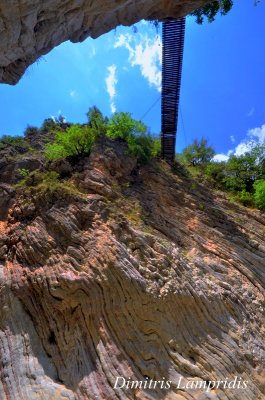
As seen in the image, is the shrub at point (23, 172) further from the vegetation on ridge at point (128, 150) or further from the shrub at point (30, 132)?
the shrub at point (30, 132)

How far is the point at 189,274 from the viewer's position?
993cm

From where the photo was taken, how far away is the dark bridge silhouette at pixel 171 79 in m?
11.7

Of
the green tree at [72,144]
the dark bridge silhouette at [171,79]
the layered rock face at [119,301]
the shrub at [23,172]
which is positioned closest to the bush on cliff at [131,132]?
the dark bridge silhouette at [171,79]

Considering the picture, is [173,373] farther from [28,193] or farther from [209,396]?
[28,193]

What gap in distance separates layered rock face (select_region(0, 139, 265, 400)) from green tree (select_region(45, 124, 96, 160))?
2418mm

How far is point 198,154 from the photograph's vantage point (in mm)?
18031

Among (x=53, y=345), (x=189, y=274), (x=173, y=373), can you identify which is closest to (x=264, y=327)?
(x=189, y=274)

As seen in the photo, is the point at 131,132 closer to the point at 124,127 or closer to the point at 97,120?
the point at 124,127

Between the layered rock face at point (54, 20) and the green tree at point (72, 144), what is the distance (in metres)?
5.72

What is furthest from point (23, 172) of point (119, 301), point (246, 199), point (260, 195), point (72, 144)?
point (260, 195)

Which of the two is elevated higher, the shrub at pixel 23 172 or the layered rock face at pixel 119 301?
the shrub at pixel 23 172

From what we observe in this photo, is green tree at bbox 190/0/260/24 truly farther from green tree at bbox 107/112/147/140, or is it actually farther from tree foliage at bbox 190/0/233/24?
green tree at bbox 107/112/147/140

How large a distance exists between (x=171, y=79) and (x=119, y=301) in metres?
8.68

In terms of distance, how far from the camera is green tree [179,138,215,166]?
18031mm
